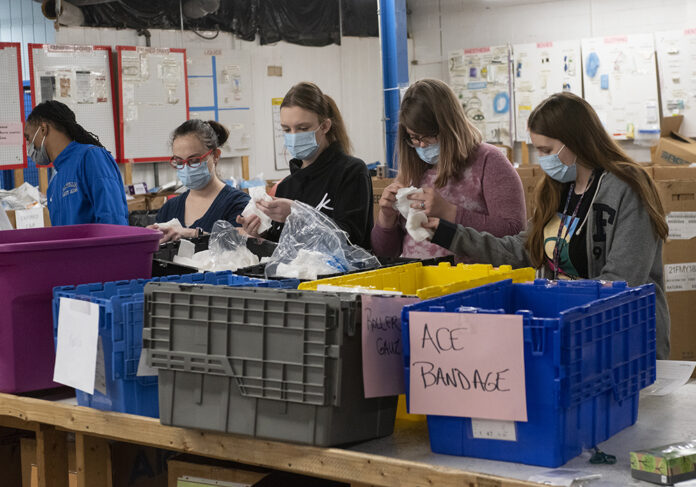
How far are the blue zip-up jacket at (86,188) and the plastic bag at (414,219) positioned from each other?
57.5 inches

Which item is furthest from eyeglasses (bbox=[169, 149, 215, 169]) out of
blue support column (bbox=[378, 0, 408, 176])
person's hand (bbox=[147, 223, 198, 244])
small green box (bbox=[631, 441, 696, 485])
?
blue support column (bbox=[378, 0, 408, 176])

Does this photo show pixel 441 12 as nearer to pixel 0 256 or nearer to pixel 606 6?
pixel 606 6

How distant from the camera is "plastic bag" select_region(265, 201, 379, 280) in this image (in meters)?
2.14

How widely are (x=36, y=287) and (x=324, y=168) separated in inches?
49.3

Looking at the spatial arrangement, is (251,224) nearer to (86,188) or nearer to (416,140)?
(416,140)

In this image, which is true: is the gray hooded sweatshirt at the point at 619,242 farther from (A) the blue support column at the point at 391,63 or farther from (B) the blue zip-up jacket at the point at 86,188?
(A) the blue support column at the point at 391,63

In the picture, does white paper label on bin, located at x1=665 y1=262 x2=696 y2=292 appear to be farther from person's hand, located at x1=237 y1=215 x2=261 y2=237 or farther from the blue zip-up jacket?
the blue zip-up jacket

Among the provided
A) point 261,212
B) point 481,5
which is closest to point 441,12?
point 481,5

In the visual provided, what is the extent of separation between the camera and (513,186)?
105 inches

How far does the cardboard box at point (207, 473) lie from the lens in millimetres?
1880

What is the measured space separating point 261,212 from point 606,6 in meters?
7.53

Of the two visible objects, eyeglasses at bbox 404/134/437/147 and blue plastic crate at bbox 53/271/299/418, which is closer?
blue plastic crate at bbox 53/271/299/418

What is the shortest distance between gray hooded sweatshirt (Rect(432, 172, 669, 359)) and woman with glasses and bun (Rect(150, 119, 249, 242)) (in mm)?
1171

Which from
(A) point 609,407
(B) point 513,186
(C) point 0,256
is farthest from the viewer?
(B) point 513,186
